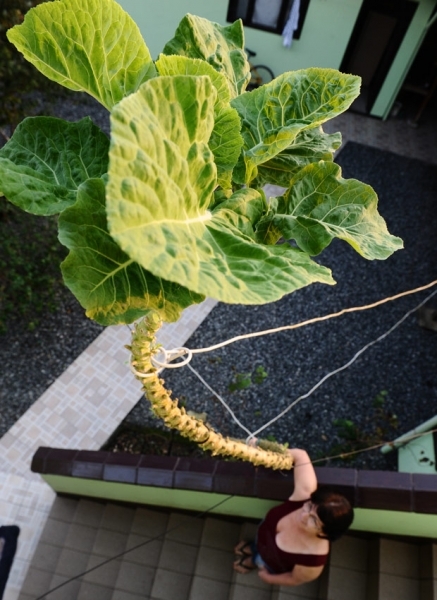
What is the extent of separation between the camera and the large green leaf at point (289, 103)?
48.3 inches

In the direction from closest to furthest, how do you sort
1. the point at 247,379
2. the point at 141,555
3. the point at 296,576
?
the point at 296,576, the point at 141,555, the point at 247,379

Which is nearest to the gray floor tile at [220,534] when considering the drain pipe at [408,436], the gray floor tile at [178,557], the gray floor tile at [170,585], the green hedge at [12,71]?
the gray floor tile at [178,557]

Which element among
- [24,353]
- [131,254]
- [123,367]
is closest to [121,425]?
[123,367]

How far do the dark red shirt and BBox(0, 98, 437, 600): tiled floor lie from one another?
1.83m

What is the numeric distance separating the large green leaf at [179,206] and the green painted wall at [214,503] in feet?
7.75

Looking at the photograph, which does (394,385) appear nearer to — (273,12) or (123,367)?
(123,367)

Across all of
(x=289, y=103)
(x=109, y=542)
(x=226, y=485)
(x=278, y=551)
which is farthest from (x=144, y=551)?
(x=289, y=103)

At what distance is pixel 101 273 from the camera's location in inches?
39.9

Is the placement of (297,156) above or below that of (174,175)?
below

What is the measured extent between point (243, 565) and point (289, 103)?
2936 millimetres

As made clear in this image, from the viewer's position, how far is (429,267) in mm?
5832

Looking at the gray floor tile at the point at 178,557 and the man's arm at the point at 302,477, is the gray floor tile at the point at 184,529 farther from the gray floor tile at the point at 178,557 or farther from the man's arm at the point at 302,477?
the man's arm at the point at 302,477

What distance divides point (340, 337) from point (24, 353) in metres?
3.14

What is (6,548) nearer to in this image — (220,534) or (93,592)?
(93,592)
